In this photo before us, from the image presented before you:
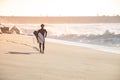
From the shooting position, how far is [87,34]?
2396mm

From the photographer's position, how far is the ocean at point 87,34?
7.72 ft

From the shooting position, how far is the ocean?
2352 millimetres

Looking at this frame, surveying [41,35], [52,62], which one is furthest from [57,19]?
[52,62]

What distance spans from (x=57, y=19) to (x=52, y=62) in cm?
34

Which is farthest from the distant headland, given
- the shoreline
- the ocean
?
the shoreline

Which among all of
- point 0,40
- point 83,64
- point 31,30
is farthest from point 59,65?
point 0,40

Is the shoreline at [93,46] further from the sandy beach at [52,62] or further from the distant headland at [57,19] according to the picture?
the distant headland at [57,19]

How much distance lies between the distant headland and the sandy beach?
0.12 m

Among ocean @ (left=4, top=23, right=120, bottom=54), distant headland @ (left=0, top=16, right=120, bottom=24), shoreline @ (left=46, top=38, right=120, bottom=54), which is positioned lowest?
shoreline @ (left=46, top=38, right=120, bottom=54)

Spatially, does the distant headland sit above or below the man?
above

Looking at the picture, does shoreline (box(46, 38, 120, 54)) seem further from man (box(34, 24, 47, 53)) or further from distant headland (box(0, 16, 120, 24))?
distant headland (box(0, 16, 120, 24))

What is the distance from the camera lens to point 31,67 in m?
2.48
